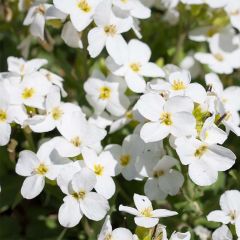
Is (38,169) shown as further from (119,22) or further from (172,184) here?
(119,22)

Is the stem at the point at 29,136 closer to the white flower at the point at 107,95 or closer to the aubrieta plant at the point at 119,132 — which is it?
the aubrieta plant at the point at 119,132

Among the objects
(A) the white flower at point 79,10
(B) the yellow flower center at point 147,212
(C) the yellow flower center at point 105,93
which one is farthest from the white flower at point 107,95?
(B) the yellow flower center at point 147,212

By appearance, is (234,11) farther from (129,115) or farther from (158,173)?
(158,173)

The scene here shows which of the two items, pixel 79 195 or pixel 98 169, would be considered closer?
pixel 79 195

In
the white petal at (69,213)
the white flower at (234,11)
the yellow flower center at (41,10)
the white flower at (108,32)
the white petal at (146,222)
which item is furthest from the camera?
the white flower at (234,11)

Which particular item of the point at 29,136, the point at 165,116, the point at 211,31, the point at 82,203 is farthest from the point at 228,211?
the point at 211,31

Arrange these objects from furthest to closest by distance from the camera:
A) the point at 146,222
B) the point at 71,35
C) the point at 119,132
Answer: the point at 119,132 → the point at 71,35 → the point at 146,222
